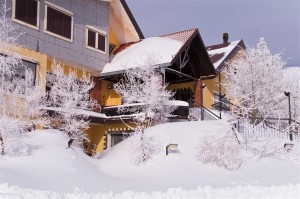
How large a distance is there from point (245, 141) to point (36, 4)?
39.9 feet

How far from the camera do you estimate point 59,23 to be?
20.2 metres

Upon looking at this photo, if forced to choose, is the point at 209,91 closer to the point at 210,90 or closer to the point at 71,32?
the point at 210,90

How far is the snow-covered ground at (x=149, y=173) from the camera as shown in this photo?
948 centimetres

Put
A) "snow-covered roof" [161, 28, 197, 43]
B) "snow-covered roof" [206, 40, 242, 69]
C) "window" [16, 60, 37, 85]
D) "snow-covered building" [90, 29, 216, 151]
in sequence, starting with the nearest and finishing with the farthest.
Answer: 1. "window" [16, 60, 37, 85]
2. "snow-covered building" [90, 29, 216, 151]
3. "snow-covered roof" [161, 28, 197, 43]
4. "snow-covered roof" [206, 40, 242, 69]

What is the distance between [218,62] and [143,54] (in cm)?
973

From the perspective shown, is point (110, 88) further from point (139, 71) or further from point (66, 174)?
point (66, 174)

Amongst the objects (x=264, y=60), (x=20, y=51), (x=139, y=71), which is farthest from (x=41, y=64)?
(x=264, y=60)

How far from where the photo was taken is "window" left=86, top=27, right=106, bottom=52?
2228 centimetres

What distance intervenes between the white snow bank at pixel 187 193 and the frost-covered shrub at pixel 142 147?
16.8ft

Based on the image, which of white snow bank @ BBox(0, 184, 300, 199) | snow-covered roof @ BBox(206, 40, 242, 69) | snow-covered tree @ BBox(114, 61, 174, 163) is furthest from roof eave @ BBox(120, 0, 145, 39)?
white snow bank @ BBox(0, 184, 300, 199)

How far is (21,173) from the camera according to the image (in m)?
10.4

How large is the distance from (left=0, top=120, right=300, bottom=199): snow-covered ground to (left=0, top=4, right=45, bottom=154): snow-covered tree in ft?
2.12

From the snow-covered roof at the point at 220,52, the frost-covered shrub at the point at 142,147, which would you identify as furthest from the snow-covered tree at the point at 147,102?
the snow-covered roof at the point at 220,52

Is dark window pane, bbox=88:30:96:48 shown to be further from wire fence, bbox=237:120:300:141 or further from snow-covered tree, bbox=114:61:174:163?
wire fence, bbox=237:120:300:141
